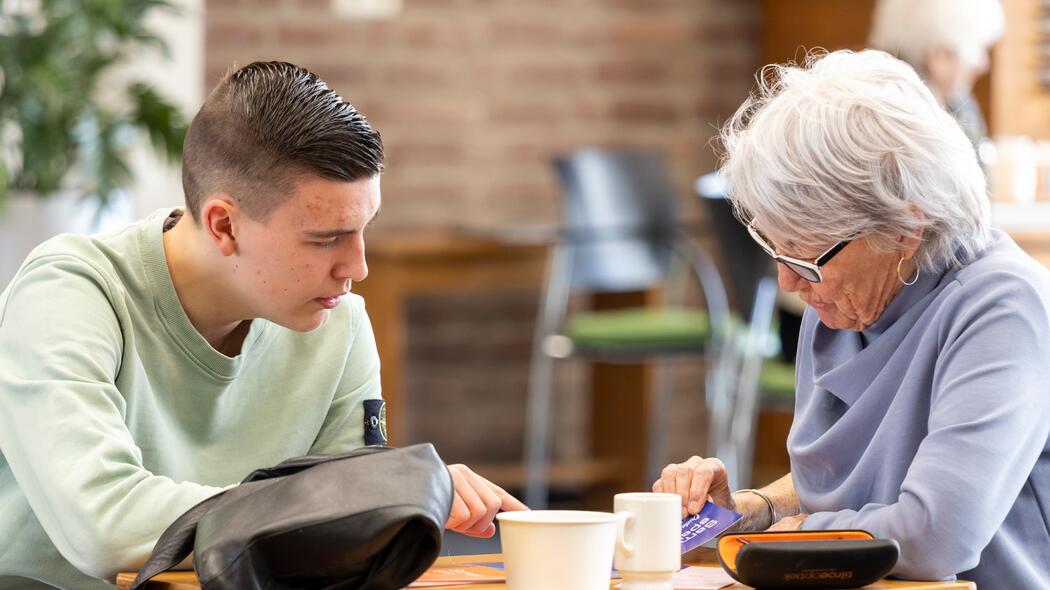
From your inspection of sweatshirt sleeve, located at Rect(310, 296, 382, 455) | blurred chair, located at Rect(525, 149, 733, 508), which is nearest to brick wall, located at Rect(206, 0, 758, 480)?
blurred chair, located at Rect(525, 149, 733, 508)

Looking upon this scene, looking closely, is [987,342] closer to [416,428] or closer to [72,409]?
[72,409]

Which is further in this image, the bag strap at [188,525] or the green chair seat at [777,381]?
the green chair seat at [777,381]

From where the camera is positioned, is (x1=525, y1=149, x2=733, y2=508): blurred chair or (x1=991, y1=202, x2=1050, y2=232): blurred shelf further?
(x1=525, y1=149, x2=733, y2=508): blurred chair

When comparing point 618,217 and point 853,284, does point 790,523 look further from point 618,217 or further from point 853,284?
point 618,217

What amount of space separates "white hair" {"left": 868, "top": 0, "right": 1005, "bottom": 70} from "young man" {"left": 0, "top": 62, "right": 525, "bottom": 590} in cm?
295

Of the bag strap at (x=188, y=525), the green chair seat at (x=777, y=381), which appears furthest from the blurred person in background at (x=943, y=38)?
the bag strap at (x=188, y=525)

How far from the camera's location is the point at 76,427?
1.39 meters

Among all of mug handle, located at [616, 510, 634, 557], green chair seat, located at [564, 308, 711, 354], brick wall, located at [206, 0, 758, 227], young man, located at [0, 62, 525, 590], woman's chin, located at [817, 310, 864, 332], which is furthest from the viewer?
brick wall, located at [206, 0, 758, 227]

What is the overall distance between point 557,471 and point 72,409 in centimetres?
386

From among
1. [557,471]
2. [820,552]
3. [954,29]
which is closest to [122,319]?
[820,552]

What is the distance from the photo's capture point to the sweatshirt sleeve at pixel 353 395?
5.87ft

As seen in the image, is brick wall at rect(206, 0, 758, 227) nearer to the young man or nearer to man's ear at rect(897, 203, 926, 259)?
the young man

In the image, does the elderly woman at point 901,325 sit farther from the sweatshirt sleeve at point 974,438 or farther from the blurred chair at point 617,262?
the blurred chair at point 617,262

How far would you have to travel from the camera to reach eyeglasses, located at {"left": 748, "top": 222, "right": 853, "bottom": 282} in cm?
159
